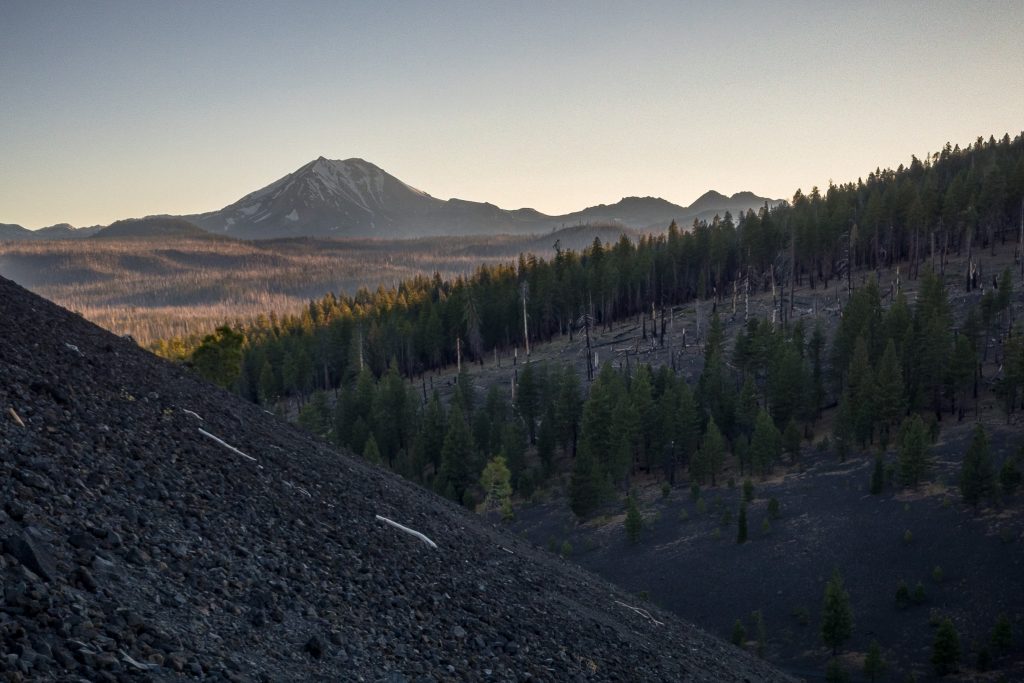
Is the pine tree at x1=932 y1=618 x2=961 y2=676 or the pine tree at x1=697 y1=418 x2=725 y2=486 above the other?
the pine tree at x1=697 y1=418 x2=725 y2=486

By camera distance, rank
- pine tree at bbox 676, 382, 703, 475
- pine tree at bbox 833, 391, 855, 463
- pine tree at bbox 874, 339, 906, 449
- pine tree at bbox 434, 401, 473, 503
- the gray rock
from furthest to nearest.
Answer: pine tree at bbox 676, 382, 703, 475
pine tree at bbox 434, 401, 473, 503
pine tree at bbox 874, 339, 906, 449
pine tree at bbox 833, 391, 855, 463
the gray rock

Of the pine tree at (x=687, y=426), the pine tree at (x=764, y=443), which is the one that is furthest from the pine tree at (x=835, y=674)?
the pine tree at (x=687, y=426)

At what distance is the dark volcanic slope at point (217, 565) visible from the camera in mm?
5910

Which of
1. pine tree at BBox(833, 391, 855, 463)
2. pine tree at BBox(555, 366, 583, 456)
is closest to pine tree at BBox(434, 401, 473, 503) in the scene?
pine tree at BBox(555, 366, 583, 456)

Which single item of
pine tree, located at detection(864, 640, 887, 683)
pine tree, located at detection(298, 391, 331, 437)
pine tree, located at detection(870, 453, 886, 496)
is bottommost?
pine tree, located at detection(864, 640, 887, 683)

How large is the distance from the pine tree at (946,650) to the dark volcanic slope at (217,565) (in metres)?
19.7

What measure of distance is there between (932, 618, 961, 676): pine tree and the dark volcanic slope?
19678mm

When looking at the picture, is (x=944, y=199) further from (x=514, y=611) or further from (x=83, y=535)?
(x=83, y=535)

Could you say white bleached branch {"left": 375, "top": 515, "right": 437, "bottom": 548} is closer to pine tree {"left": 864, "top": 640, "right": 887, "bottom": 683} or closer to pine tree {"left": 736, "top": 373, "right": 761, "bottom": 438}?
pine tree {"left": 864, "top": 640, "right": 887, "bottom": 683}

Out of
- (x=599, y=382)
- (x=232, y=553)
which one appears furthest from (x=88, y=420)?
(x=599, y=382)

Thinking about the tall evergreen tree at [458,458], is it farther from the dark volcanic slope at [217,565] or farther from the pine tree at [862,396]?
the dark volcanic slope at [217,565]

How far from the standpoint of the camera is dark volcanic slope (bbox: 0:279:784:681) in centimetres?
591

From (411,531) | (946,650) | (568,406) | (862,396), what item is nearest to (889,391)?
(862,396)

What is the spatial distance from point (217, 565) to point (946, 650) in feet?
110
